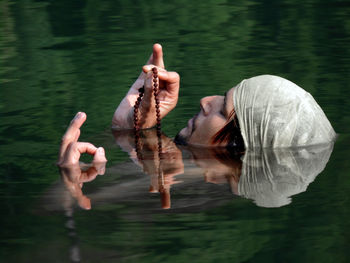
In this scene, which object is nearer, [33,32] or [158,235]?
[158,235]

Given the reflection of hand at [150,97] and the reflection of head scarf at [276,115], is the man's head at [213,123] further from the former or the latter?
the reflection of hand at [150,97]

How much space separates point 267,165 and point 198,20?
5527 mm

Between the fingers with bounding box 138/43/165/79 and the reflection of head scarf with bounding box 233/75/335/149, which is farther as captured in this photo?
the fingers with bounding box 138/43/165/79

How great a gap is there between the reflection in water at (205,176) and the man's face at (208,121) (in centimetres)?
8

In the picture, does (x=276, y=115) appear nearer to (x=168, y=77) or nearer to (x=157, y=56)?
(x=168, y=77)

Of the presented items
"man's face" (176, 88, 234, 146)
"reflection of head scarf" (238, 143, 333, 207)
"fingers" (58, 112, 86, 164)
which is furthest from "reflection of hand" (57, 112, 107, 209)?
"reflection of head scarf" (238, 143, 333, 207)

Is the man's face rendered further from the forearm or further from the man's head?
the forearm

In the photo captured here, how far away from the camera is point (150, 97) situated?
5.59m

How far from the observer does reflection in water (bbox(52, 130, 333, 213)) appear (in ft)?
14.1

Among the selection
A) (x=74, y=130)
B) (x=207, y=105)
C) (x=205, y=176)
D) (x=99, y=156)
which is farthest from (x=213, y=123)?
(x=74, y=130)

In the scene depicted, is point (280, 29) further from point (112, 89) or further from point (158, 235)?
point (158, 235)

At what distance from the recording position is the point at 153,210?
4098 mm

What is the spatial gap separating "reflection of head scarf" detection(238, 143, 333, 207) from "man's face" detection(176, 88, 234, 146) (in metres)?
0.28

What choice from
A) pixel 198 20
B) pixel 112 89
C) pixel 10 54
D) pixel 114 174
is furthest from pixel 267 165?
pixel 198 20
